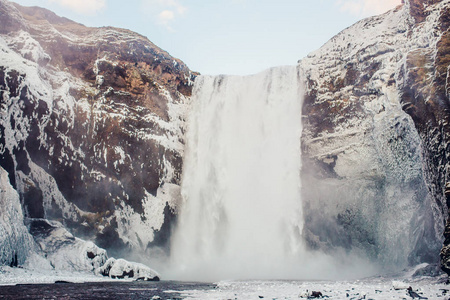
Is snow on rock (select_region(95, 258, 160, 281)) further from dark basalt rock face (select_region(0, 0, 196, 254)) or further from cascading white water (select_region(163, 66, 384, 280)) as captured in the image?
dark basalt rock face (select_region(0, 0, 196, 254))

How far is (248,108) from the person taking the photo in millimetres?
33094

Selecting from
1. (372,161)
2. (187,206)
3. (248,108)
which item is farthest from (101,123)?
(372,161)

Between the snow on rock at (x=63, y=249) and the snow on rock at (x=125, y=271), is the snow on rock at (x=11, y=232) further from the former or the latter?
the snow on rock at (x=125, y=271)

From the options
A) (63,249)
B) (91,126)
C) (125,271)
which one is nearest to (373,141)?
(125,271)

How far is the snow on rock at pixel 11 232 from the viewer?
16.8 m

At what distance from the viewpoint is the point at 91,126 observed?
89.9ft

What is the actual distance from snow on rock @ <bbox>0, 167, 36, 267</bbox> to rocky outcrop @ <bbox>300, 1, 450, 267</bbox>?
2067 cm

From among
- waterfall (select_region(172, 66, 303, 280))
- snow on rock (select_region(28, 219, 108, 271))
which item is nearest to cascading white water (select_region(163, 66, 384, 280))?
waterfall (select_region(172, 66, 303, 280))

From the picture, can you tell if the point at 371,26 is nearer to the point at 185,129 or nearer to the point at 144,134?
the point at 185,129

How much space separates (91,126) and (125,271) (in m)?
12.5

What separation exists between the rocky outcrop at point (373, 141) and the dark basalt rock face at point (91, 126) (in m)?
12.7

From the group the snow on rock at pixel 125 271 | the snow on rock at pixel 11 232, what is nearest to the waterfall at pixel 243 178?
the snow on rock at pixel 125 271

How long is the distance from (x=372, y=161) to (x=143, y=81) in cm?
2118

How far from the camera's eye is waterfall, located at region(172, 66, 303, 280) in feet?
93.4
